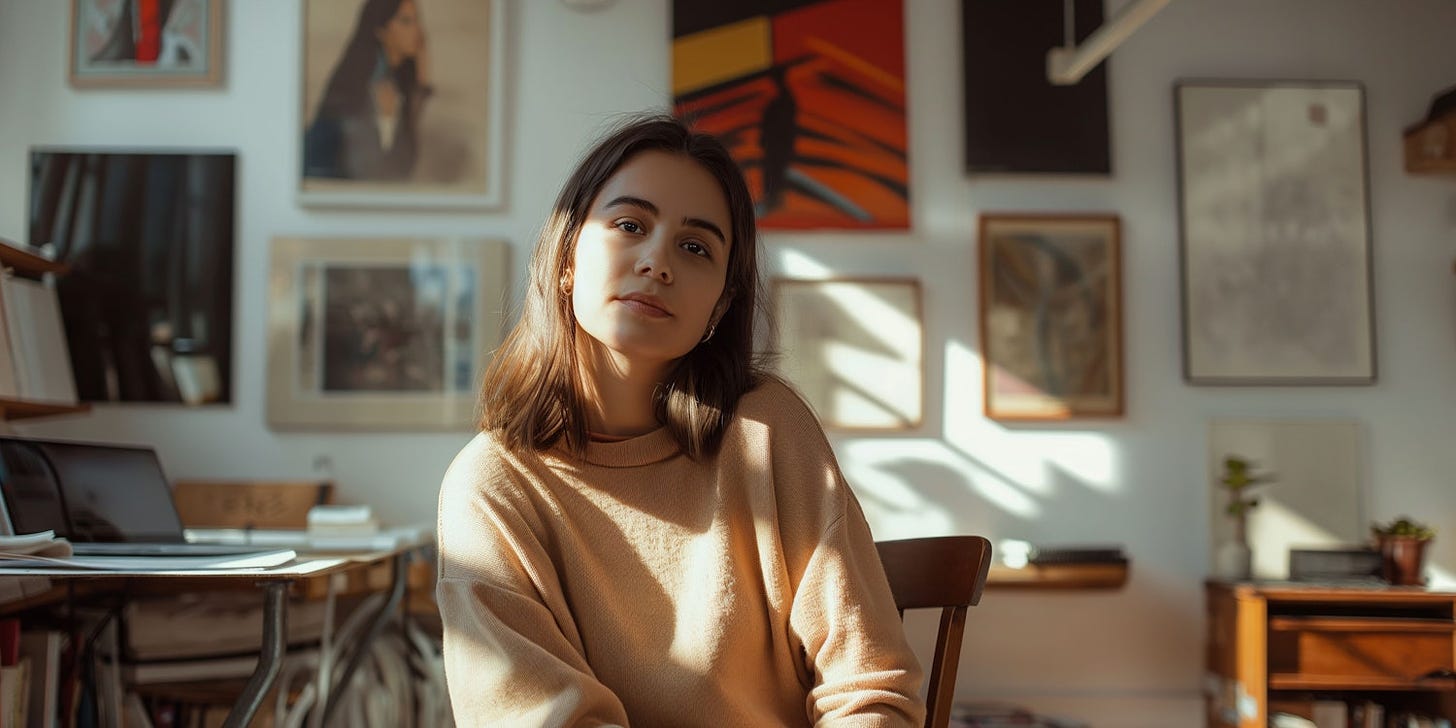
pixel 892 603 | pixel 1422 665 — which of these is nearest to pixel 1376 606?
pixel 1422 665

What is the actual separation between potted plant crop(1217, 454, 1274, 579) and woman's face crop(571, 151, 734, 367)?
114 inches

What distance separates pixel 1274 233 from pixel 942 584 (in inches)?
114

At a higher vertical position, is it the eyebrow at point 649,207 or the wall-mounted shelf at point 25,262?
the wall-mounted shelf at point 25,262

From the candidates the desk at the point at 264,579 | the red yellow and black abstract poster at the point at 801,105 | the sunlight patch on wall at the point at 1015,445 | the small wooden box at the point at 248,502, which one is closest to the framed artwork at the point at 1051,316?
the sunlight patch on wall at the point at 1015,445

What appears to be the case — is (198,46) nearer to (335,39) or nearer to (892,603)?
(335,39)

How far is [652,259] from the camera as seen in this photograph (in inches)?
56.2

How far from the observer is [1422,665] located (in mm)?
3621

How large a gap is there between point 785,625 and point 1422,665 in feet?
9.64

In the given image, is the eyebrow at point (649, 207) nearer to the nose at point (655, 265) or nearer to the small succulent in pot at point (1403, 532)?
the nose at point (655, 265)

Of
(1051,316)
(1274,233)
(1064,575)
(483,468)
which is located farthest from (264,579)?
(1274,233)

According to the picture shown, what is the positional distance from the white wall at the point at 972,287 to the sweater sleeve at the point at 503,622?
2.60 meters

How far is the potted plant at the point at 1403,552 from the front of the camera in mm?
3756

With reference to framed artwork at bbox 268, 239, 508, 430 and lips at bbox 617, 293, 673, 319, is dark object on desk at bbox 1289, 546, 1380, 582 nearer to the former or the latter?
framed artwork at bbox 268, 239, 508, 430

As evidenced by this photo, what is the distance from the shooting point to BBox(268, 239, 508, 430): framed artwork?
155 inches
